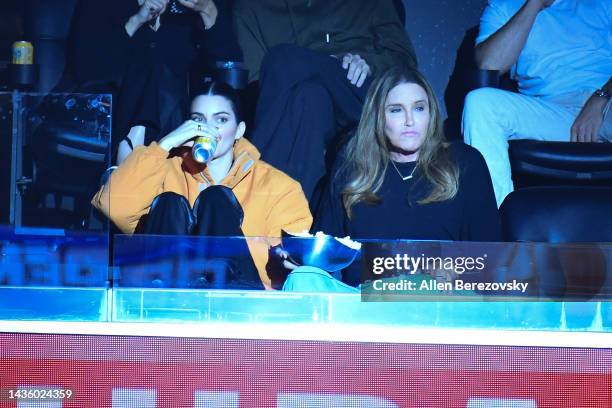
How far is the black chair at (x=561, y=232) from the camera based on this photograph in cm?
237

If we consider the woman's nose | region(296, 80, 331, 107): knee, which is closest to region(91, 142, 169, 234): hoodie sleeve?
region(296, 80, 331, 107): knee

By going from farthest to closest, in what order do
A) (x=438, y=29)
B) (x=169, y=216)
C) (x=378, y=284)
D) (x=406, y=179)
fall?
1. (x=438, y=29)
2. (x=406, y=179)
3. (x=169, y=216)
4. (x=378, y=284)

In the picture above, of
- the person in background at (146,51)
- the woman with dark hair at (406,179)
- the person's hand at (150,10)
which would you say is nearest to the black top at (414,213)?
the woman with dark hair at (406,179)

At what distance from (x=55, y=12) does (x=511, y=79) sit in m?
1.49

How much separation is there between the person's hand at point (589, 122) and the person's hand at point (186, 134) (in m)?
1.13

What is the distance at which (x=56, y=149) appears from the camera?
2.43 metres

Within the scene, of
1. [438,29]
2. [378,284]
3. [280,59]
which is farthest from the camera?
[438,29]

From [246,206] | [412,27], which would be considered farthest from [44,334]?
[412,27]

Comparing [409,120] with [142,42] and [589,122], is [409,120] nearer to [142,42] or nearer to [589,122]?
[589,122]

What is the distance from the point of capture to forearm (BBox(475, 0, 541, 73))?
2900 millimetres

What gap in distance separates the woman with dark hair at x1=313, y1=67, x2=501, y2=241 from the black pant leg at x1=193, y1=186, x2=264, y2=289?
0.82ft

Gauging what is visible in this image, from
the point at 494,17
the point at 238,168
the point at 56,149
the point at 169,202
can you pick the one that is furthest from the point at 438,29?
the point at 56,149

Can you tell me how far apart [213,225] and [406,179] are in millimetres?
576

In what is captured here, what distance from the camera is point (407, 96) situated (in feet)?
9.04
